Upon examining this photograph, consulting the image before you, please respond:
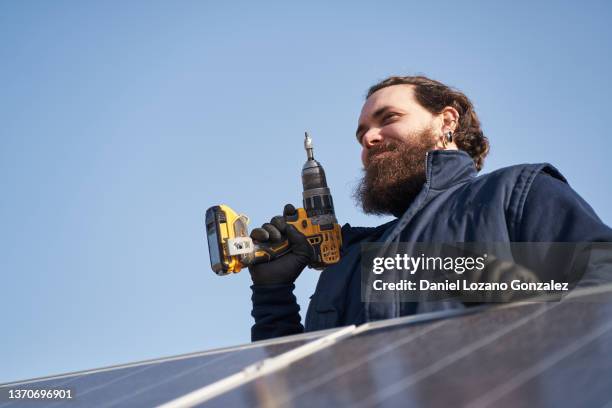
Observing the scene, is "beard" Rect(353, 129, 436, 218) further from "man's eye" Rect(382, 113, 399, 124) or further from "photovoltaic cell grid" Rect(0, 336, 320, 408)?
"photovoltaic cell grid" Rect(0, 336, 320, 408)

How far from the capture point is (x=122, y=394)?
1.91 metres

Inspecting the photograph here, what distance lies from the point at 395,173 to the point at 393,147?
0.66 ft

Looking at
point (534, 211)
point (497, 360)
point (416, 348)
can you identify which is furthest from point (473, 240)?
point (497, 360)

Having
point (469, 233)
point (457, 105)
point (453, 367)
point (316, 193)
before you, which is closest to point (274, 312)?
point (316, 193)

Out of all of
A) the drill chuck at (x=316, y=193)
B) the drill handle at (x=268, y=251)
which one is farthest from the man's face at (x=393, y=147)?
the drill handle at (x=268, y=251)

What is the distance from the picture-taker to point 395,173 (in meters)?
3.97

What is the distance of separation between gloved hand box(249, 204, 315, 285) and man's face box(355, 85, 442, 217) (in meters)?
0.50

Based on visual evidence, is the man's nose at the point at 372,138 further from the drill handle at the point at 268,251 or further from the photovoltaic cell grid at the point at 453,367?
the photovoltaic cell grid at the point at 453,367

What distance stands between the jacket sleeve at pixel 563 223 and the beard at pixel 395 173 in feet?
3.64

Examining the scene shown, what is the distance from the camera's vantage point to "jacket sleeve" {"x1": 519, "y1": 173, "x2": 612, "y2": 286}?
2393 mm

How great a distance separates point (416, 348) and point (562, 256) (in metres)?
1.39

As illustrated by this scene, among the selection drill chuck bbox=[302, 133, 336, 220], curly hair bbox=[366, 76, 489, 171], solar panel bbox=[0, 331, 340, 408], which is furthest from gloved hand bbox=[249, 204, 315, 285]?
solar panel bbox=[0, 331, 340, 408]

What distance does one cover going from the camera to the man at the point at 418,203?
275cm

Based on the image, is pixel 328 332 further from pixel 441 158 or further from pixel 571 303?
pixel 441 158
